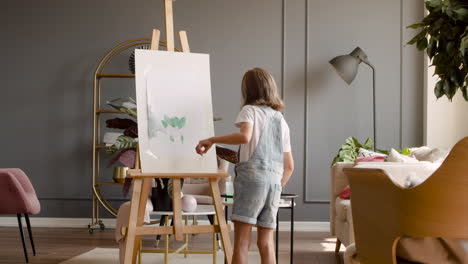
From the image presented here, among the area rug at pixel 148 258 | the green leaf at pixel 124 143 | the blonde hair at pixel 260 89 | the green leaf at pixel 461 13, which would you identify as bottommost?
the area rug at pixel 148 258

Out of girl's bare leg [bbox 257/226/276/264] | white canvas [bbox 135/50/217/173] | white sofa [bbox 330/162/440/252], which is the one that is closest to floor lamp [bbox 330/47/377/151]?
white sofa [bbox 330/162/440/252]

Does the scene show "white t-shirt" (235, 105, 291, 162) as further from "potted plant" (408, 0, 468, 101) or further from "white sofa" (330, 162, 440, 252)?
"potted plant" (408, 0, 468, 101)

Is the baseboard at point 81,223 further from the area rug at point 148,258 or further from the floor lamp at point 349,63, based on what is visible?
the area rug at point 148,258

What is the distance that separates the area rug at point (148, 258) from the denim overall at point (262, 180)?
5.05 ft

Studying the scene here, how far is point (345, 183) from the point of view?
4.64m

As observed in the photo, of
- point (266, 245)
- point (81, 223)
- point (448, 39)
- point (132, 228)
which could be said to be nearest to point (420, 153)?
point (448, 39)

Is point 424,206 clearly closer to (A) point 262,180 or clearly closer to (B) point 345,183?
(A) point 262,180

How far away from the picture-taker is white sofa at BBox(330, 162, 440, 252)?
11.4ft

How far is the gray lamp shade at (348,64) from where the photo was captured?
19.3ft

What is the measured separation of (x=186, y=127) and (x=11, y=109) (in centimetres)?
366

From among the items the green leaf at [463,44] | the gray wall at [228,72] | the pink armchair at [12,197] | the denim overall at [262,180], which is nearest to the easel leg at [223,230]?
the denim overall at [262,180]

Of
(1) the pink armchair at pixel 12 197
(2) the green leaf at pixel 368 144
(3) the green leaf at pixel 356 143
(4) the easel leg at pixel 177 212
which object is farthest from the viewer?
(2) the green leaf at pixel 368 144

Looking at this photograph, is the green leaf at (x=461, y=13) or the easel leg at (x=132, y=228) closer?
the green leaf at (x=461, y=13)

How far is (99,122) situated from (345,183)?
107 inches
